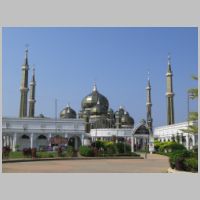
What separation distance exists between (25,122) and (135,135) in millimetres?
15379

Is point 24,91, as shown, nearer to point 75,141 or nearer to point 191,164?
point 75,141

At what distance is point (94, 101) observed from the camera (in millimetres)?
74375

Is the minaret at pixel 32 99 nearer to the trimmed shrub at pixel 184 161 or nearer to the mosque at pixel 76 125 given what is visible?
the mosque at pixel 76 125

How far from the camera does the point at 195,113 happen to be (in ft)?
51.6

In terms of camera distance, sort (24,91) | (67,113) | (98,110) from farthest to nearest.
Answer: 1. (67,113)
2. (98,110)
3. (24,91)

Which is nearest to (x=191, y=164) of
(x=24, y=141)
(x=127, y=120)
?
(x=24, y=141)

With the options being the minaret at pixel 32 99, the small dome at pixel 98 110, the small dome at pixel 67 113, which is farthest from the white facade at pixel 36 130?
the small dome at pixel 67 113

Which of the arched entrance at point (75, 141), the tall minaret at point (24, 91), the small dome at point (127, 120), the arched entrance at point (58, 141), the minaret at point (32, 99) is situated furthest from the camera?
the small dome at point (127, 120)

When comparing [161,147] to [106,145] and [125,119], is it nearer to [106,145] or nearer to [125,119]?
[106,145]

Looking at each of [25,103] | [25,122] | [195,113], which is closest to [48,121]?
[25,122]

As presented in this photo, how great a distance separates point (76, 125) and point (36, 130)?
5.79 m

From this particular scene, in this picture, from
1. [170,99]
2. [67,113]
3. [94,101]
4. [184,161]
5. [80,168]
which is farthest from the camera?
[67,113]

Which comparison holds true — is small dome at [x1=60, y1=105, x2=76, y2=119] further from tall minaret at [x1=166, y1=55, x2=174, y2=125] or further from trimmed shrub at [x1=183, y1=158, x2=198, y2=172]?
trimmed shrub at [x1=183, y1=158, x2=198, y2=172]

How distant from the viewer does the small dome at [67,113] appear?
250 ft
